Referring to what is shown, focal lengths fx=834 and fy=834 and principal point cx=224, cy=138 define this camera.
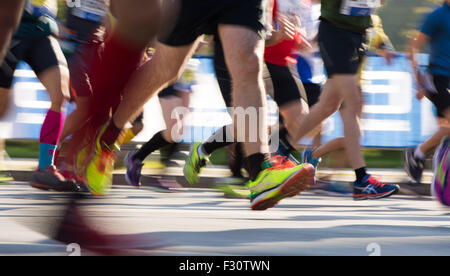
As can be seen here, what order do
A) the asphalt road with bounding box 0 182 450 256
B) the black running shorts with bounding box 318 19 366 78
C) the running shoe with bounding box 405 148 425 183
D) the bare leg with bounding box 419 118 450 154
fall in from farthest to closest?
1. the running shoe with bounding box 405 148 425 183
2. the bare leg with bounding box 419 118 450 154
3. the black running shorts with bounding box 318 19 366 78
4. the asphalt road with bounding box 0 182 450 256

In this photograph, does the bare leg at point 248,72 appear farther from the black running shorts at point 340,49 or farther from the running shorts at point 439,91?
the running shorts at point 439,91

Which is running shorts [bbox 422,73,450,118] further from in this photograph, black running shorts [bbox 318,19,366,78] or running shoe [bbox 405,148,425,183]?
running shoe [bbox 405,148,425,183]

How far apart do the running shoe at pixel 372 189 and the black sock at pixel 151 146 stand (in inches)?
62.5

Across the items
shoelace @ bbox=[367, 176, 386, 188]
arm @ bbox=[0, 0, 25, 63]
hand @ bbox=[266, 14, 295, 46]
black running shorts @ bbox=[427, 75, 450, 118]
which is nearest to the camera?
arm @ bbox=[0, 0, 25, 63]

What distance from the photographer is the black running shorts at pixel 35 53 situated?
536 cm

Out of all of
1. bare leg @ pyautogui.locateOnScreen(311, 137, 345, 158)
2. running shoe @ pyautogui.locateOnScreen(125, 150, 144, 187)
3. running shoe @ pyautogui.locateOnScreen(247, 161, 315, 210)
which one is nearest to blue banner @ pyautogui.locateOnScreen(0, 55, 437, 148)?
bare leg @ pyautogui.locateOnScreen(311, 137, 345, 158)

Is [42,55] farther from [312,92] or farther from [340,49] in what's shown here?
[312,92]

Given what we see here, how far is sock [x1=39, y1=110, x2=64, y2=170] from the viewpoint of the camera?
5.52 m

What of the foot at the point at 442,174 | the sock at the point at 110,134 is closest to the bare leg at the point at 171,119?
the foot at the point at 442,174

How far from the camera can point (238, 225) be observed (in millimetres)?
4027

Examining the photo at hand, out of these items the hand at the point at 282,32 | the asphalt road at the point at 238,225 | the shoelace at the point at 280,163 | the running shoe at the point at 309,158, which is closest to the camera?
the asphalt road at the point at 238,225

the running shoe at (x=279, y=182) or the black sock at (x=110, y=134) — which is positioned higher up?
the black sock at (x=110, y=134)

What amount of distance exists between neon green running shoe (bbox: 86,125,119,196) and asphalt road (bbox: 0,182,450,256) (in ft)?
0.44

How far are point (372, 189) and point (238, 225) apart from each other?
170 centimetres
